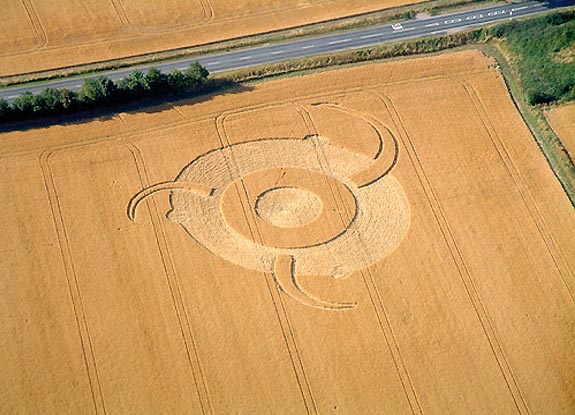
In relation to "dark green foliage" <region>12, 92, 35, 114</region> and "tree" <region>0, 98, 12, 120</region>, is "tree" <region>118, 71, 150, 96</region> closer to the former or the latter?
"dark green foliage" <region>12, 92, 35, 114</region>

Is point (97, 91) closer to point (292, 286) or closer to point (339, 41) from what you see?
point (339, 41)

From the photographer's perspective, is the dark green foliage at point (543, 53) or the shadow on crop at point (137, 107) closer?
the shadow on crop at point (137, 107)

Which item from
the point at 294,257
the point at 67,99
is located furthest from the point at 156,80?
the point at 294,257

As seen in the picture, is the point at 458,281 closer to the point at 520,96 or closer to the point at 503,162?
the point at 503,162

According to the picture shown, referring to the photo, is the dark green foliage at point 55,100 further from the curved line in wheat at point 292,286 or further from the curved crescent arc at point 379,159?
the curved crescent arc at point 379,159

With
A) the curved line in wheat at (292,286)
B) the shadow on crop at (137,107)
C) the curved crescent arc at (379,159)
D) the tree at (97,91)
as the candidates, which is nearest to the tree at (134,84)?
the tree at (97,91)
